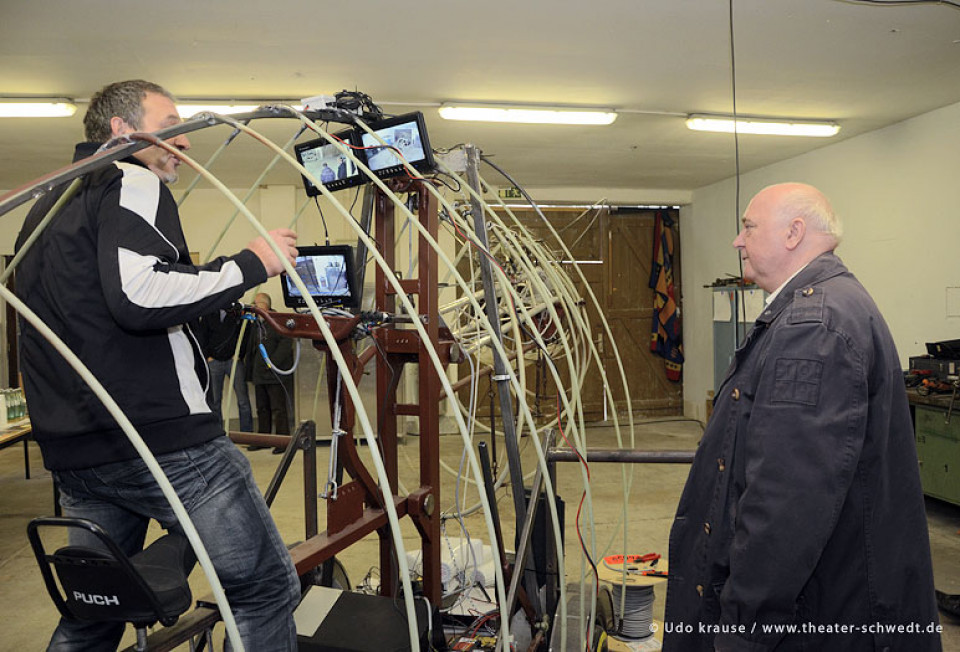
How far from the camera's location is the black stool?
1225mm

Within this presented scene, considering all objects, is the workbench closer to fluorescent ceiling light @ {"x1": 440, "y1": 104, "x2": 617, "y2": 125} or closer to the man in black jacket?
fluorescent ceiling light @ {"x1": 440, "y1": 104, "x2": 617, "y2": 125}

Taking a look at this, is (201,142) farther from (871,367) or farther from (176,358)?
(871,367)

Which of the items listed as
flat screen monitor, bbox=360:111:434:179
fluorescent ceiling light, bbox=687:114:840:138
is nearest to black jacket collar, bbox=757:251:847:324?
flat screen monitor, bbox=360:111:434:179

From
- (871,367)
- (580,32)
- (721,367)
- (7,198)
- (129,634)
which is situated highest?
(580,32)

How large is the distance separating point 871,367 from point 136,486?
1.46m

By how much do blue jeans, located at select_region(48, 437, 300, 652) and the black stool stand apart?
0.13m

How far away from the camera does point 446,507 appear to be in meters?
4.88

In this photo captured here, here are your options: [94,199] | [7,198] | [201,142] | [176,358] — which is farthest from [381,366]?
[201,142]

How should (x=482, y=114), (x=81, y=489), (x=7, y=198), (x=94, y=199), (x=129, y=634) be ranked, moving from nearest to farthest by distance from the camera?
(x=7, y=198) < (x=94, y=199) < (x=81, y=489) < (x=129, y=634) < (x=482, y=114)

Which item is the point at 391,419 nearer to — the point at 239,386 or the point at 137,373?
the point at 137,373

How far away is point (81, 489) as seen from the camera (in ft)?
4.89

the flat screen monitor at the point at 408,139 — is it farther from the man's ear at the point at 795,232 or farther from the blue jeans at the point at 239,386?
the blue jeans at the point at 239,386

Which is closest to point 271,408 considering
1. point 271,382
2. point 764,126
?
point 271,382

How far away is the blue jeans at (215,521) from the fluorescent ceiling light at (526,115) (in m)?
3.94
